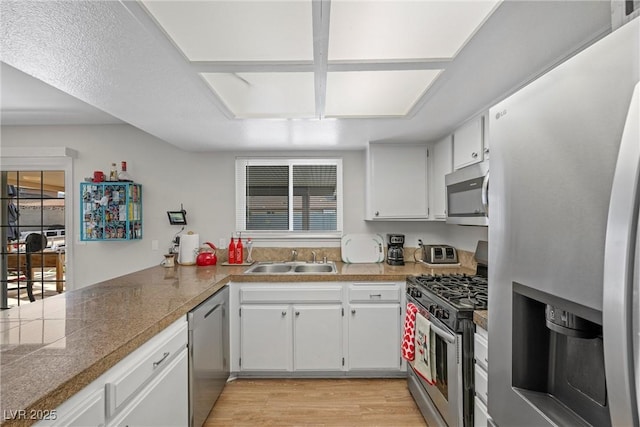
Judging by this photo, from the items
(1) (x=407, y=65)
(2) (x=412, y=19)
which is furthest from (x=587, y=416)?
(1) (x=407, y=65)

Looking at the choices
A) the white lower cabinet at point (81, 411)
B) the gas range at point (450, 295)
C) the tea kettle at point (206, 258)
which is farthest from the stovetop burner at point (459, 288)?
the tea kettle at point (206, 258)

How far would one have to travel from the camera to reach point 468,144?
2322 millimetres

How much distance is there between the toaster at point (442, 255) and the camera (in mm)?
2975

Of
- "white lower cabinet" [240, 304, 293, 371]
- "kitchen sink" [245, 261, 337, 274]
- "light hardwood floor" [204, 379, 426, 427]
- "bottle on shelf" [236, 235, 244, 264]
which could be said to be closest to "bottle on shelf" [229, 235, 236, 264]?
"bottle on shelf" [236, 235, 244, 264]

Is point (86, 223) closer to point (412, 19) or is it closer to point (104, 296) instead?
point (104, 296)

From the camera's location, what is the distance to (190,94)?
1840mm

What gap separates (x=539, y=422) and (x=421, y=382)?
1.63 m

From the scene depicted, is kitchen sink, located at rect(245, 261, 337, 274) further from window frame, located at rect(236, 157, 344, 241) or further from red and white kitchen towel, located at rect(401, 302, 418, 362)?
red and white kitchen towel, located at rect(401, 302, 418, 362)

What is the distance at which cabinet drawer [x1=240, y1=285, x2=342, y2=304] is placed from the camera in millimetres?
2641

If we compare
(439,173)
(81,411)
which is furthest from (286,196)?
(81,411)

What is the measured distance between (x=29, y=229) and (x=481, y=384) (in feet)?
14.1

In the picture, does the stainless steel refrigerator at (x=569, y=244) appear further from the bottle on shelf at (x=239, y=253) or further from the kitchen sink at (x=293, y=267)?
the bottle on shelf at (x=239, y=253)

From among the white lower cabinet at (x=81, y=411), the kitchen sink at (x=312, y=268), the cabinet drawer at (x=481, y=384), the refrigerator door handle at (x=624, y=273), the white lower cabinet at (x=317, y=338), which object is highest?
the refrigerator door handle at (x=624, y=273)

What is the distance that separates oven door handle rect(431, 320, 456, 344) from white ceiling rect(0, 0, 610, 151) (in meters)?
1.35
